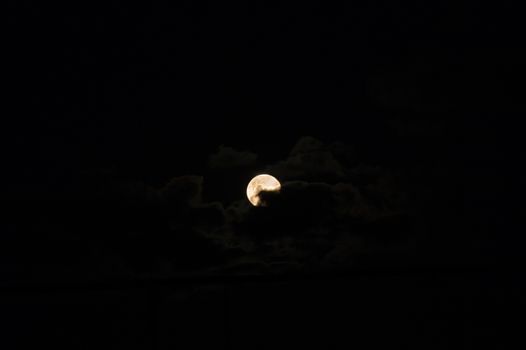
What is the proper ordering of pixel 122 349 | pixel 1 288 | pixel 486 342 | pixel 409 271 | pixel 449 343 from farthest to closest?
pixel 122 349
pixel 486 342
pixel 449 343
pixel 409 271
pixel 1 288

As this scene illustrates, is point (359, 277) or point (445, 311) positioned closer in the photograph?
point (359, 277)

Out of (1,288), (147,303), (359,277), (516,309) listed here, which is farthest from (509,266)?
(1,288)

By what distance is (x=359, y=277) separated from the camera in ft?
7.96

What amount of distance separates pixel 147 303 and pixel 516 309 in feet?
10.0

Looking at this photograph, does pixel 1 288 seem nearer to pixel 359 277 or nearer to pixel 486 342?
pixel 359 277

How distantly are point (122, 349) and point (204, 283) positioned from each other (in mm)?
22192

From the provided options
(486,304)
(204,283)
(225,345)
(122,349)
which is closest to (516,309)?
(486,304)

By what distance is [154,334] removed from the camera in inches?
112

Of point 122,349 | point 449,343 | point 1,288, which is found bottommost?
point 449,343

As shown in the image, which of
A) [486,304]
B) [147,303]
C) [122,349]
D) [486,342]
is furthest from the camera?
[122,349]

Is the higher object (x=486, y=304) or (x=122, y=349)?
(x=122, y=349)

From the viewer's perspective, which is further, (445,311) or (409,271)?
(445,311)

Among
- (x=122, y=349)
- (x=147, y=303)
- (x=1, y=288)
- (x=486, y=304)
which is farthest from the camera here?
(x=122, y=349)

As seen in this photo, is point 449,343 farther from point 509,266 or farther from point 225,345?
point 225,345
